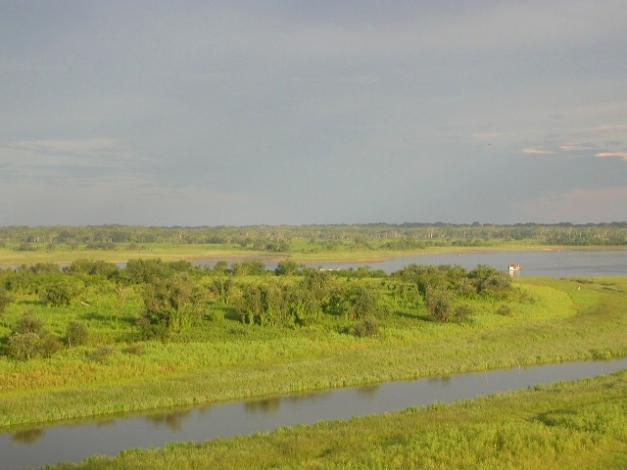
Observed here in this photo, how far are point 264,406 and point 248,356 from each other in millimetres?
5706

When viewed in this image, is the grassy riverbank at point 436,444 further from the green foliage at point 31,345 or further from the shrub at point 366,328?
the shrub at point 366,328

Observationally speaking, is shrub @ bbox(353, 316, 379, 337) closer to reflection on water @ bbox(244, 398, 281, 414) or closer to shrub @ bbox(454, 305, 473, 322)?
shrub @ bbox(454, 305, 473, 322)

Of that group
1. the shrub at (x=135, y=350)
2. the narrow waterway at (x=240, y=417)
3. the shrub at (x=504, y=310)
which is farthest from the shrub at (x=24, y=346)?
the shrub at (x=504, y=310)

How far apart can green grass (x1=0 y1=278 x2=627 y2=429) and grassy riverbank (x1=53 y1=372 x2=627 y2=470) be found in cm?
532

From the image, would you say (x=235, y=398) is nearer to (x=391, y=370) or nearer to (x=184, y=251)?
(x=391, y=370)

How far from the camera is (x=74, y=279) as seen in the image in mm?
47719

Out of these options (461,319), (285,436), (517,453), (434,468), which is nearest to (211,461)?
(285,436)

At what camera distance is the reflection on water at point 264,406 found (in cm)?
2033

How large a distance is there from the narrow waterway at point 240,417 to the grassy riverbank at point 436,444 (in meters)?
2.00

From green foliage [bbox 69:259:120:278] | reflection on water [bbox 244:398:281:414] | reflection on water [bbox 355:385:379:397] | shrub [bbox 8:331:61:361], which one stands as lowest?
reflection on water [bbox 355:385:379:397]

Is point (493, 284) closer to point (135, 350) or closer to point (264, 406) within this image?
point (135, 350)

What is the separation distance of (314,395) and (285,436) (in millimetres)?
6038

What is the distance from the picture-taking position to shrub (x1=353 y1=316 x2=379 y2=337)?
3027 cm

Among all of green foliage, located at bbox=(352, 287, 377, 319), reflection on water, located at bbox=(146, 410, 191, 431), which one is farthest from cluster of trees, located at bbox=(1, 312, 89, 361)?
green foliage, located at bbox=(352, 287, 377, 319)
